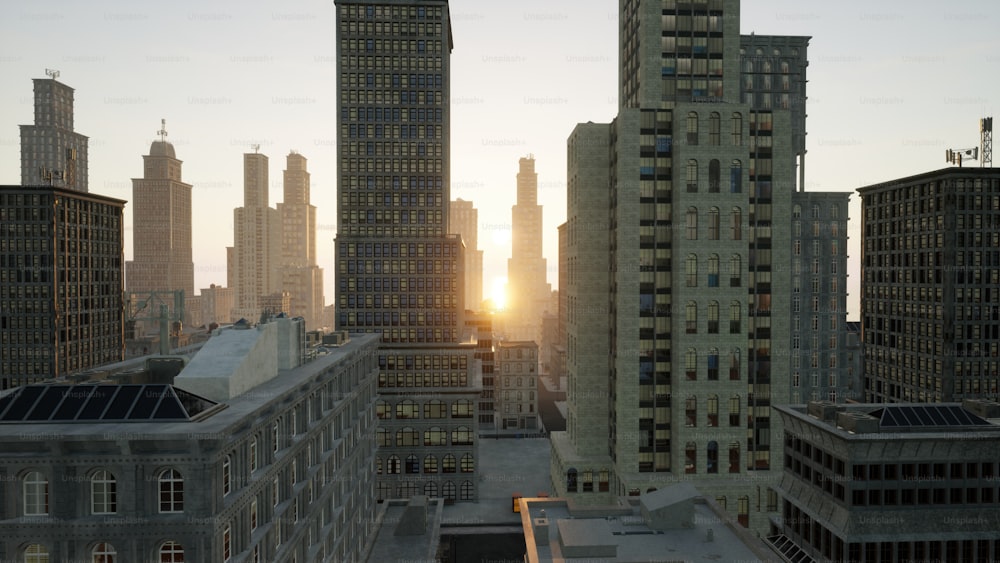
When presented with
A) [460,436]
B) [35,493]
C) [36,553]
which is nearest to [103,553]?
[36,553]

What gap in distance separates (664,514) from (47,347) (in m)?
118

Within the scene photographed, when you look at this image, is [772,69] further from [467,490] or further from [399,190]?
[467,490]

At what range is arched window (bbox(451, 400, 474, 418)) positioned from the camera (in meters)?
101

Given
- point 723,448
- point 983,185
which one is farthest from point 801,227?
point 723,448

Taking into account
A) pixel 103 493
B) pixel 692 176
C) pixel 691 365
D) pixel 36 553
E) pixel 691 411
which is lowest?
pixel 691 411

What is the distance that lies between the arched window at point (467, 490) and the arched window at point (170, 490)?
77242 mm

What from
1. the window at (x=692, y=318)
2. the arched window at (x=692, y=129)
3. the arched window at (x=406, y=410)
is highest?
the arched window at (x=692, y=129)

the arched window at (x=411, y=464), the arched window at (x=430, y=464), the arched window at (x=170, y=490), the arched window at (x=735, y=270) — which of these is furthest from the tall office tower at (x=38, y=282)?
the arched window at (x=735, y=270)

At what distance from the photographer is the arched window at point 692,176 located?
7512cm

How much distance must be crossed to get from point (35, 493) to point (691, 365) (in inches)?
2609

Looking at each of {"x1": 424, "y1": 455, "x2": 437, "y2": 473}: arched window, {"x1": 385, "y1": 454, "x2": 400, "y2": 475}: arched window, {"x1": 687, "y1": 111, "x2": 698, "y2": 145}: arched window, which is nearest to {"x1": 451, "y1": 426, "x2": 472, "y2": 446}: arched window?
{"x1": 424, "y1": 455, "x2": 437, "y2": 473}: arched window

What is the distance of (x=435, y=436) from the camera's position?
Result: 99.9 meters

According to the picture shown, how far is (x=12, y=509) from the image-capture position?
26.9 m

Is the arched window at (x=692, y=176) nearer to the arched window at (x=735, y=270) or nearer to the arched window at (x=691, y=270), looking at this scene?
the arched window at (x=691, y=270)
